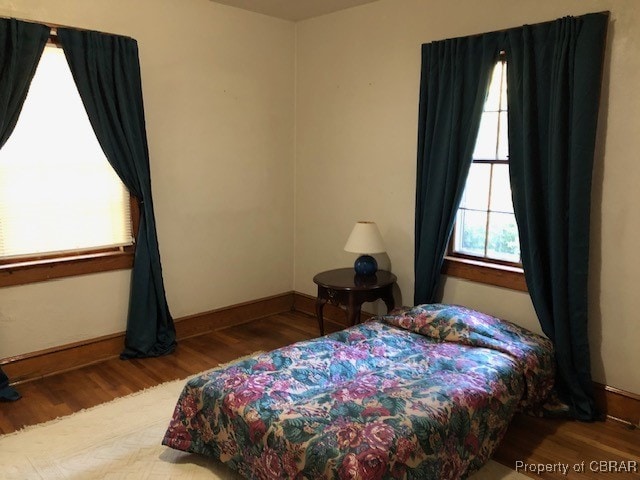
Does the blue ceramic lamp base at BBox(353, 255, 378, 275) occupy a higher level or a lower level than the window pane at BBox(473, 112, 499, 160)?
lower

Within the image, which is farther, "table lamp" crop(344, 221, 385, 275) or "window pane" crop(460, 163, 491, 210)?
"table lamp" crop(344, 221, 385, 275)

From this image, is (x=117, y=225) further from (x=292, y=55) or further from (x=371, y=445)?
(x=371, y=445)

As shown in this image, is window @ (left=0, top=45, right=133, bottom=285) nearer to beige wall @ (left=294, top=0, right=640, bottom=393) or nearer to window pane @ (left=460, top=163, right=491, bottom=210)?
beige wall @ (left=294, top=0, right=640, bottom=393)

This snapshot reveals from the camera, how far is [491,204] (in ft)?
11.0

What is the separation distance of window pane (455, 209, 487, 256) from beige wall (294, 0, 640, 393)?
246mm

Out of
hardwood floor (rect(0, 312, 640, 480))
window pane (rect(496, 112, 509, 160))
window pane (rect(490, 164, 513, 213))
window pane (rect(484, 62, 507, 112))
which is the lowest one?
hardwood floor (rect(0, 312, 640, 480))

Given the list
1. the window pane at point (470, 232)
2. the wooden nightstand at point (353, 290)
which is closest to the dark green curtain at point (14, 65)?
the wooden nightstand at point (353, 290)

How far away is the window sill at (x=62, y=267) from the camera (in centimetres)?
318

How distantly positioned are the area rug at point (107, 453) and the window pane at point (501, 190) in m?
1.58

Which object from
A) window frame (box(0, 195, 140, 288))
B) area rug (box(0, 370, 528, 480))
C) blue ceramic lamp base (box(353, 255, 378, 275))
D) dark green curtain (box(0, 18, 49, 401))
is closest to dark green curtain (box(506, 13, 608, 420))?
area rug (box(0, 370, 528, 480))

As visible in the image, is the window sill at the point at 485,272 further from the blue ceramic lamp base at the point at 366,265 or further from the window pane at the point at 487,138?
the window pane at the point at 487,138

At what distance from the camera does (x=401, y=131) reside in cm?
375

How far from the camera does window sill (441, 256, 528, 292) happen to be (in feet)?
10.5

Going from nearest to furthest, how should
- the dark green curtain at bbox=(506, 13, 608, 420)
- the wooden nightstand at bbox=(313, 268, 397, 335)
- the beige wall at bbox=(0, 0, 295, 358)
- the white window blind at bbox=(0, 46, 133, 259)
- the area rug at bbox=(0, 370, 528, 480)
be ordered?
1. the area rug at bbox=(0, 370, 528, 480)
2. the dark green curtain at bbox=(506, 13, 608, 420)
3. the white window blind at bbox=(0, 46, 133, 259)
4. the beige wall at bbox=(0, 0, 295, 358)
5. the wooden nightstand at bbox=(313, 268, 397, 335)
